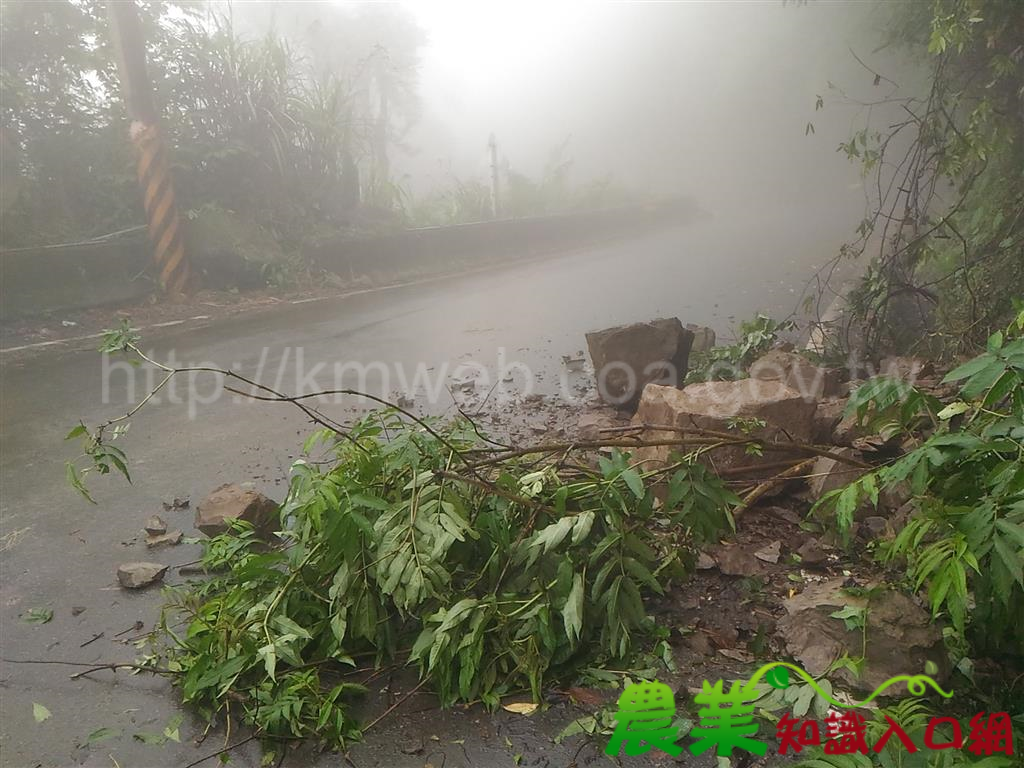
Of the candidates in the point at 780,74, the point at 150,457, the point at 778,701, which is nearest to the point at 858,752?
the point at 778,701

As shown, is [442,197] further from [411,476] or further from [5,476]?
[411,476]

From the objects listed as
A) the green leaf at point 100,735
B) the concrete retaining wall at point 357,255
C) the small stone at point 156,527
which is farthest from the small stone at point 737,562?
the concrete retaining wall at point 357,255

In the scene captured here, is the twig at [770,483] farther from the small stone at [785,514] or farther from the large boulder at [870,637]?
the large boulder at [870,637]

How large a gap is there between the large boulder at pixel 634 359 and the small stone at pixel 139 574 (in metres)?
2.86

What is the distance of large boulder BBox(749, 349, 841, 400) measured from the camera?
13.0ft

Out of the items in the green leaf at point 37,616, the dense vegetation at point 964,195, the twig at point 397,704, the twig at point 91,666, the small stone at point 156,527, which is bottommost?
the twig at point 397,704

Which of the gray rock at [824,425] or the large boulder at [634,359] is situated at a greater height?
the large boulder at [634,359]

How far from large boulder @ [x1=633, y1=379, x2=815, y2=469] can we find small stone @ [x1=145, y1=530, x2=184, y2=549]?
7.02ft

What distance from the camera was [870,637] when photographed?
6.52ft

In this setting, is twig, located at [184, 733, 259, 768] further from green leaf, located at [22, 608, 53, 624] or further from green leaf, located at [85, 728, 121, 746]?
green leaf, located at [22, 608, 53, 624]

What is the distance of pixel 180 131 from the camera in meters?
10.0

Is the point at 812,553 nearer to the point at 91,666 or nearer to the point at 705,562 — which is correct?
the point at 705,562

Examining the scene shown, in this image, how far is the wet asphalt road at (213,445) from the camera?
6.76ft

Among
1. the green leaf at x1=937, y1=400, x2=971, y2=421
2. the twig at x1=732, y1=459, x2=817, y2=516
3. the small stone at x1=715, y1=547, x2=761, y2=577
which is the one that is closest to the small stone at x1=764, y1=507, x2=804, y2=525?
the twig at x1=732, y1=459, x2=817, y2=516
